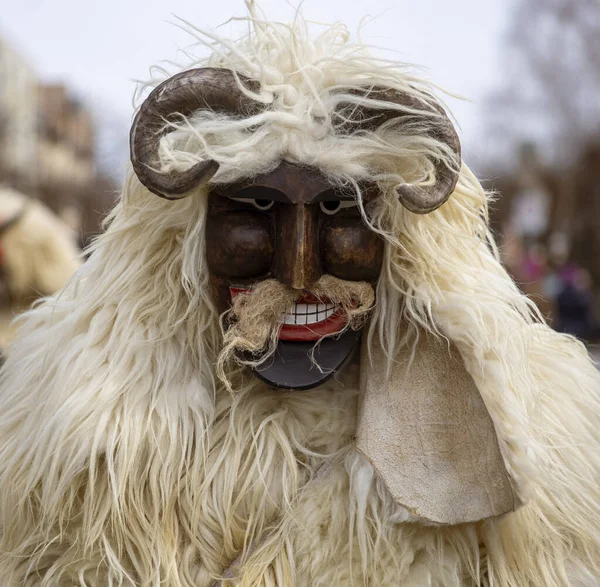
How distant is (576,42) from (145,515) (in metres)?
17.7

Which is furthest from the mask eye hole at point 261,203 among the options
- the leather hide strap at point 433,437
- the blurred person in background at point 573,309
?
the blurred person in background at point 573,309

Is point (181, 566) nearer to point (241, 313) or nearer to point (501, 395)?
point (241, 313)

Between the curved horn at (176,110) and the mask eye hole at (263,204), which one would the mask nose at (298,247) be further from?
the curved horn at (176,110)

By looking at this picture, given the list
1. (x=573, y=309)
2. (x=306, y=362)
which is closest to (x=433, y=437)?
(x=306, y=362)

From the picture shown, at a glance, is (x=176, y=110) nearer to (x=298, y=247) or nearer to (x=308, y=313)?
(x=298, y=247)

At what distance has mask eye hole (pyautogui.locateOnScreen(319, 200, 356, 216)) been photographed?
5.58ft

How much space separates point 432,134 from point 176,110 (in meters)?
0.52

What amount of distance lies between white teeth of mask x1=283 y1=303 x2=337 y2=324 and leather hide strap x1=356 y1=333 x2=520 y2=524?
143mm

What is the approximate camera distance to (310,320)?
5.78 ft

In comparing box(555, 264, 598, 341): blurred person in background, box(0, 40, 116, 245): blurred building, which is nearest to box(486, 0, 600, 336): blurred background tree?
box(555, 264, 598, 341): blurred person in background

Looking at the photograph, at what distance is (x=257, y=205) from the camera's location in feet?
5.59

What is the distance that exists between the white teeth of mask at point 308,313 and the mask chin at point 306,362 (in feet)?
0.18

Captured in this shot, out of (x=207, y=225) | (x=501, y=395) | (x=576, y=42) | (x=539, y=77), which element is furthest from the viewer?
(x=539, y=77)

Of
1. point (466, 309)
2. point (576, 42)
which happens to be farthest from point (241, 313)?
point (576, 42)
